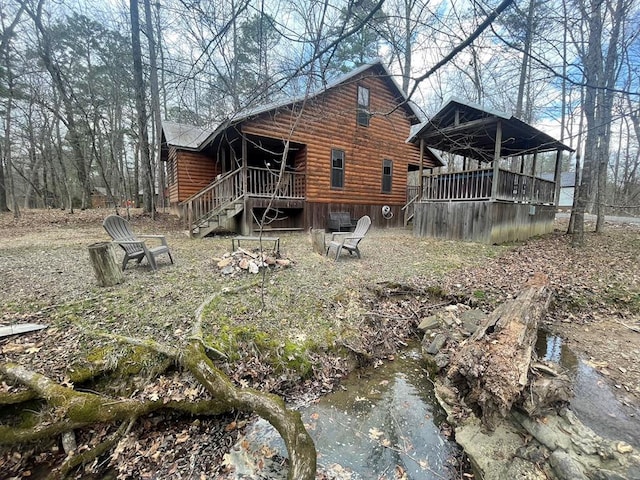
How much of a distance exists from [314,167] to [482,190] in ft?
19.8

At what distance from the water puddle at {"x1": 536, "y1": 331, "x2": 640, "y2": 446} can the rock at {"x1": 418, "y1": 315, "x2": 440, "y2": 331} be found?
1217mm

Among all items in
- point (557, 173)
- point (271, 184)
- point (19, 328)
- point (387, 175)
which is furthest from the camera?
point (387, 175)

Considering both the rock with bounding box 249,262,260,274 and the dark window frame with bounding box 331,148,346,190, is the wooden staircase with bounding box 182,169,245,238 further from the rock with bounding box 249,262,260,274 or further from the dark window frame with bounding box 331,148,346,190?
the rock with bounding box 249,262,260,274

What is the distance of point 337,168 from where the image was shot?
1212cm

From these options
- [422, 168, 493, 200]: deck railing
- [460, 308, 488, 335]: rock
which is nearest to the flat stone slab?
[460, 308, 488, 335]: rock

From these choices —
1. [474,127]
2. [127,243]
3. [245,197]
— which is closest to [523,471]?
[127,243]

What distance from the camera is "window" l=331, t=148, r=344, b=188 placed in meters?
12.0

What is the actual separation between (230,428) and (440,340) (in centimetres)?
263

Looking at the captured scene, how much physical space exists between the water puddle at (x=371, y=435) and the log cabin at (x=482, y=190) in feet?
22.5

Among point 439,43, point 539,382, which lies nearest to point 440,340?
→ point 539,382

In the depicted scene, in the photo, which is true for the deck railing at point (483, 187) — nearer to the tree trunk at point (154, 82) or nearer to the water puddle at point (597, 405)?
the water puddle at point (597, 405)

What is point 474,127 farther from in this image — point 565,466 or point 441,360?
point 565,466

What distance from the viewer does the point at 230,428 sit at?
2.49 meters

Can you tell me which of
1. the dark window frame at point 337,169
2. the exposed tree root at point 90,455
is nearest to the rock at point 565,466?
the exposed tree root at point 90,455
